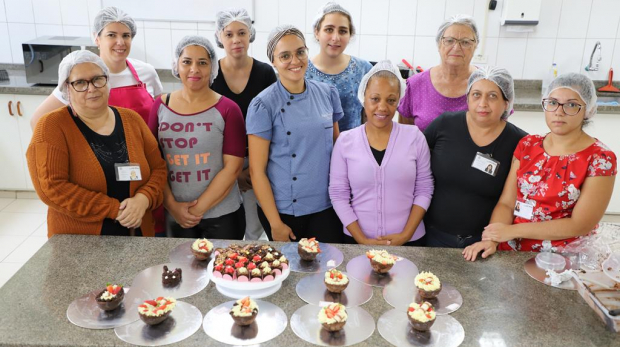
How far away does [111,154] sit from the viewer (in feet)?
6.70

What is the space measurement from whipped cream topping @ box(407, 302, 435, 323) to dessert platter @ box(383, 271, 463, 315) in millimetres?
84

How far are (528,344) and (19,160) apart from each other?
175 inches

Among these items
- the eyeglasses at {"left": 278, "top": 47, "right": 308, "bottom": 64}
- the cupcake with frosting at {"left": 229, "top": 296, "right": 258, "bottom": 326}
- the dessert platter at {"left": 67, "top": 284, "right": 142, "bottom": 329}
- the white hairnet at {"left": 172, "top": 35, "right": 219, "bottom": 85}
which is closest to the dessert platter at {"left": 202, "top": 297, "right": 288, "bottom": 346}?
the cupcake with frosting at {"left": 229, "top": 296, "right": 258, "bottom": 326}

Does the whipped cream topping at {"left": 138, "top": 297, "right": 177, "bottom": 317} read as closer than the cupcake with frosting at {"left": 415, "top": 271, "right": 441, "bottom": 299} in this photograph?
Yes

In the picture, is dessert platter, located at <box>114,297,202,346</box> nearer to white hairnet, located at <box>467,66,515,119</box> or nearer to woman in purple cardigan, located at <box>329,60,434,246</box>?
woman in purple cardigan, located at <box>329,60,434,246</box>

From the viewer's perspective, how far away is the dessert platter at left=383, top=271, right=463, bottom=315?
5.21 ft

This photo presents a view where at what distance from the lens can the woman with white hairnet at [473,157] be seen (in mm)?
2098

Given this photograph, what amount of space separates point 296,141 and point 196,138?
1.49 feet

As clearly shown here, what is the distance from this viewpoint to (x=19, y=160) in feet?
14.5

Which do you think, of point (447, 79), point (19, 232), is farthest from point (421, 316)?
point (19, 232)

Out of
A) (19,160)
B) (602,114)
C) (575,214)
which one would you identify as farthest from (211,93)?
(602,114)

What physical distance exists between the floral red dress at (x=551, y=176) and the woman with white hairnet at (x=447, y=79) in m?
0.62

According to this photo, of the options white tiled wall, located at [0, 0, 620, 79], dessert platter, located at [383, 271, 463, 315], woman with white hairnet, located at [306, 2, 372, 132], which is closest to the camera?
dessert platter, located at [383, 271, 463, 315]

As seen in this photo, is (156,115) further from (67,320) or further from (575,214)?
(575,214)
